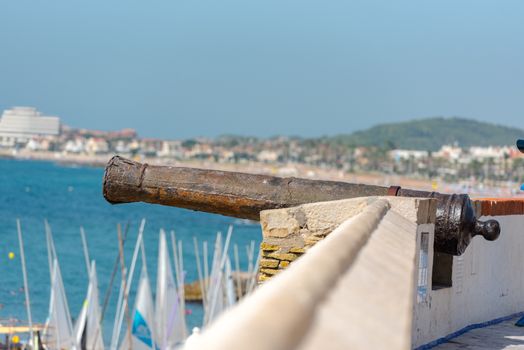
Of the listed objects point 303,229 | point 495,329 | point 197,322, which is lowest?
point 197,322

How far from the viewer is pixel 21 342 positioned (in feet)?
99.9

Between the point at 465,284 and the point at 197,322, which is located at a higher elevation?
the point at 465,284

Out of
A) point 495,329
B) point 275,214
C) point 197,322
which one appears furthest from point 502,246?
point 197,322

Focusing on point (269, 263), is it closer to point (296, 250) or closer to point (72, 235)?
point (296, 250)

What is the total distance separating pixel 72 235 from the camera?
7675 centimetres

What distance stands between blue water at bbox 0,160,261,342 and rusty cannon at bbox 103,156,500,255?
23297 millimetres

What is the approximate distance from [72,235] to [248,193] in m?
70.3

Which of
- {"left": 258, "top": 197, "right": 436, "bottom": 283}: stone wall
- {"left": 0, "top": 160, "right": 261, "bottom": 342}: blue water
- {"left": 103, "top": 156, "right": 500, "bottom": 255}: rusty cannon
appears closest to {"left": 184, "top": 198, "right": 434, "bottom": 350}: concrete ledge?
{"left": 258, "top": 197, "right": 436, "bottom": 283}: stone wall

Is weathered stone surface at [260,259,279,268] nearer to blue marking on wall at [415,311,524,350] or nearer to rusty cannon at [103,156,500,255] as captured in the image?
rusty cannon at [103,156,500,255]

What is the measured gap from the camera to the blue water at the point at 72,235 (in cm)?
4538

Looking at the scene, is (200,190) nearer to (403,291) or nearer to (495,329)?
(495,329)

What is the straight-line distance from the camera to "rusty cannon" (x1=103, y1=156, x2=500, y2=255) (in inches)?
289

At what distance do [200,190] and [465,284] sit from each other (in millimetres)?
2294

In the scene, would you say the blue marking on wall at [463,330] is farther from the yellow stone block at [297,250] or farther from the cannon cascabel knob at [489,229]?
the yellow stone block at [297,250]
